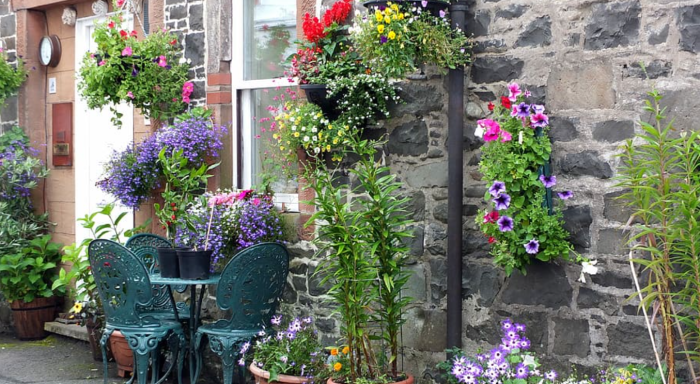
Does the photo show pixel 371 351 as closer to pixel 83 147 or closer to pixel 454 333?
pixel 454 333

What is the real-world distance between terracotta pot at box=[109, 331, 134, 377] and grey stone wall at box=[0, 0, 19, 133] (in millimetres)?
2960

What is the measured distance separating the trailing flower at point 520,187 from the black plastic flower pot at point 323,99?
119cm

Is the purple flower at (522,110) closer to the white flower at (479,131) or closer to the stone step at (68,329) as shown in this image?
the white flower at (479,131)

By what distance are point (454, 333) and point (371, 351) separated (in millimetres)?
506

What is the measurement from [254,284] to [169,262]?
0.60 meters

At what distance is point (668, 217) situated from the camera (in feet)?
14.7

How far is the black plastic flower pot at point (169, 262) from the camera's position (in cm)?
612

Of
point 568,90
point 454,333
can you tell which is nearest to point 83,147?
point 454,333

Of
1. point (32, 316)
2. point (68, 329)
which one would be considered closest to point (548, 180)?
point (68, 329)

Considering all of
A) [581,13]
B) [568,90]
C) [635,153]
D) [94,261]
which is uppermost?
[581,13]

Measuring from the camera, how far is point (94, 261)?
622cm

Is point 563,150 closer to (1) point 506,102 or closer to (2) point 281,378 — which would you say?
(1) point 506,102

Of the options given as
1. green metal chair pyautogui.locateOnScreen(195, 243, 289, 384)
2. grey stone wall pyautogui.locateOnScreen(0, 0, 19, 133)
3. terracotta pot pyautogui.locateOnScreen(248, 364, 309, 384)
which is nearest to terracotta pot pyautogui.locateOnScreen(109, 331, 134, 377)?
Result: green metal chair pyautogui.locateOnScreen(195, 243, 289, 384)

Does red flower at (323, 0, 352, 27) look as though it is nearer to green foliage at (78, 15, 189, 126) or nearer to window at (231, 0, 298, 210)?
window at (231, 0, 298, 210)
